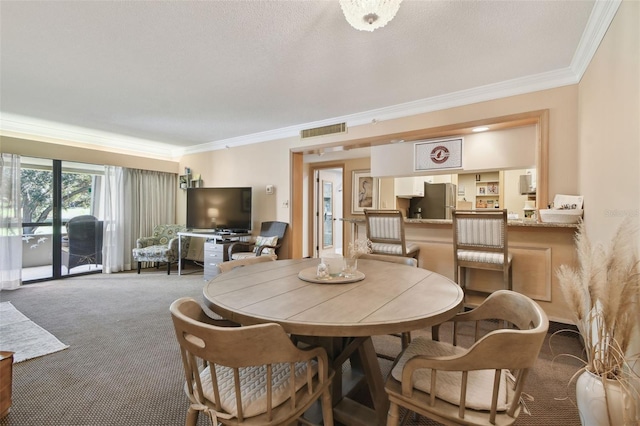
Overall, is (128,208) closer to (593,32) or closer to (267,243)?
(267,243)

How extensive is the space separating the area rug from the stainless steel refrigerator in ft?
18.0

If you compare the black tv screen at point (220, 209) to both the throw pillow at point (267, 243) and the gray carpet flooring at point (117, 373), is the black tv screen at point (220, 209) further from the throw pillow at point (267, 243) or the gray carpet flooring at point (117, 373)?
the gray carpet flooring at point (117, 373)

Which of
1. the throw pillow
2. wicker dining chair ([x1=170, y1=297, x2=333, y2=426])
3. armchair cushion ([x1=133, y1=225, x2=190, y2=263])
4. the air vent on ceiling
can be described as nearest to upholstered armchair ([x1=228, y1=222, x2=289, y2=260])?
the throw pillow

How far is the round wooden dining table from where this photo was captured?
103 cm

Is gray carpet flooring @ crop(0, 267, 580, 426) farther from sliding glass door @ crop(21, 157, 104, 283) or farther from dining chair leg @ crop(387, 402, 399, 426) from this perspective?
sliding glass door @ crop(21, 157, 104, 283)

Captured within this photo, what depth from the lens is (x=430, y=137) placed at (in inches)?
149

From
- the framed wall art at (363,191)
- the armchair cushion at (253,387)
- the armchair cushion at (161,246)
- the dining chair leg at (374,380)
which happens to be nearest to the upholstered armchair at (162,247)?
A: the armchair cushion at (161,246)

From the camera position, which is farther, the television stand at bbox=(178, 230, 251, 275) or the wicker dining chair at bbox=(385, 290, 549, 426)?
the television stand at bbox=(178, 230, 251, 275)

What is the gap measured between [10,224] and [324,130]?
4.67m

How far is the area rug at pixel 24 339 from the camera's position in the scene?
2314mm

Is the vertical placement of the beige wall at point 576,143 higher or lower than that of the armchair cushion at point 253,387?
higher

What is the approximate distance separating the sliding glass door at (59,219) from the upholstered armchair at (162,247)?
0.78m

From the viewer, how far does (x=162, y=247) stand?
5207mm

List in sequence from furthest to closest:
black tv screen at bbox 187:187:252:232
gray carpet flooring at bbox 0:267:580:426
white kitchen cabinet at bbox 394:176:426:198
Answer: white kitchen cabinet at bbox 394:176:426:198 → black tv screen at bbox 187:187:252:232 → gray carpet flooring at bbox 0:267:580:426
